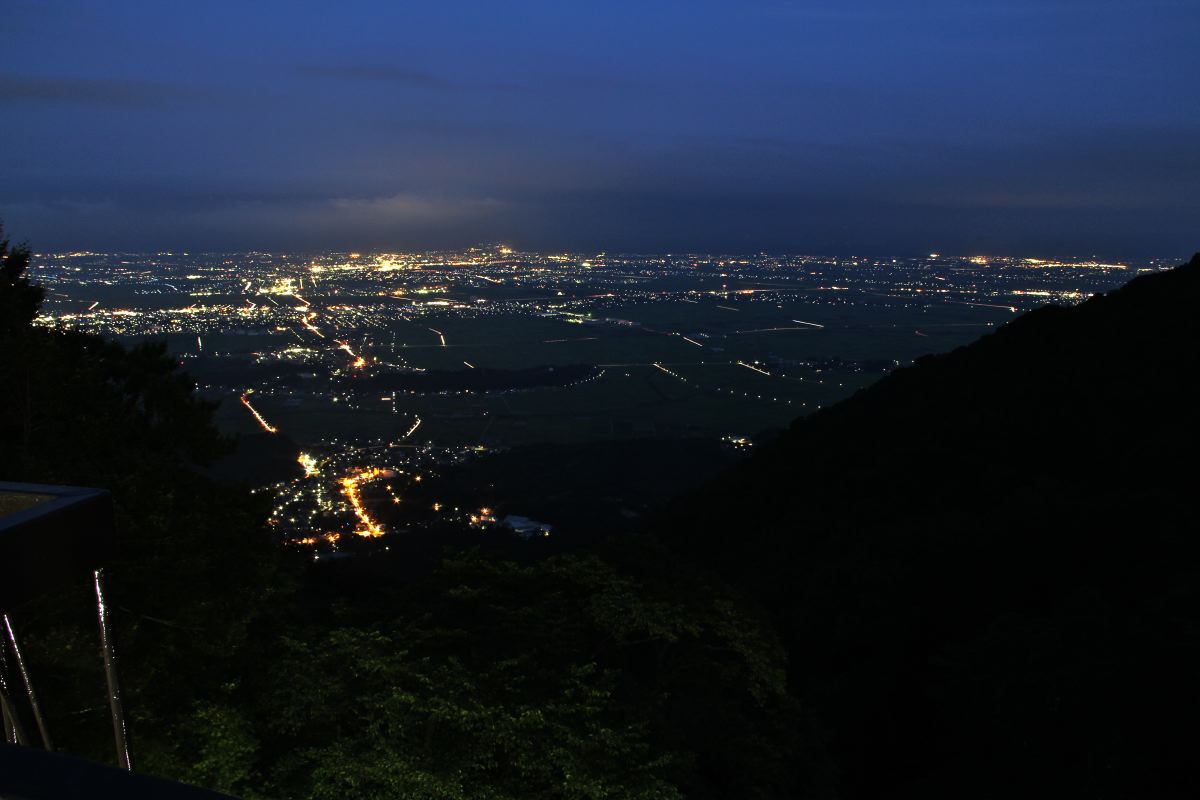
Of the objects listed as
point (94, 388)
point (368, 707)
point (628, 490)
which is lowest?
point (628, 490)

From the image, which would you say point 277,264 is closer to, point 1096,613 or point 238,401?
point 238,401

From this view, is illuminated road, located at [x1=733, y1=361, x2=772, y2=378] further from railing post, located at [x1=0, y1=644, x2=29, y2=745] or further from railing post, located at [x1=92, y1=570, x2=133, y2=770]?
railing post, located at [x1=0, y1=644, x2=29, y2=745]

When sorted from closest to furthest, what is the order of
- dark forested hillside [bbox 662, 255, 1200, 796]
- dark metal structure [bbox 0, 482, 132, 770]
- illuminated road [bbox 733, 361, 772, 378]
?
dark metal structure [bbox 0, 482, 132, 770]
dark forested hillside [bbox 662, 255, 1200, 796]
illuminated road [bbox 733, 361, 772, 378]

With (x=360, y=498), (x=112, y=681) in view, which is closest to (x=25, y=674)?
(x=112, y=681)

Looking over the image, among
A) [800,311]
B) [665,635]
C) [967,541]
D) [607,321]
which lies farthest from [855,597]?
[800,311]

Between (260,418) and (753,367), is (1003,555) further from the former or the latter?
(753,367)

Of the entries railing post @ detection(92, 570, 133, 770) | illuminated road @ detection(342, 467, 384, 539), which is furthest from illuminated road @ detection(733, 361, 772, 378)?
railing post @ detection(92, 570, 133, 770)
